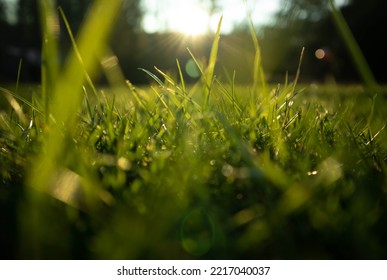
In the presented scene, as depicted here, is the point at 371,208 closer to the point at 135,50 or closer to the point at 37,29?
the point at 37,29

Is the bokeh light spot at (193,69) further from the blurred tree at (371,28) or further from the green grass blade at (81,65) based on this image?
the blurred tree at (371,28)

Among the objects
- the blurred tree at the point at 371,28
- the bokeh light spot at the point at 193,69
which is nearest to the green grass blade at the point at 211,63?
the bokeh light spot at the point at 193,69

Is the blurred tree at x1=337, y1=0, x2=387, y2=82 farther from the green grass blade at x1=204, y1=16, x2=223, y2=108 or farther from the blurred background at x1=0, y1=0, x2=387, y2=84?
the green grass blade at x1=204, y1=16, x2=223, y2=108

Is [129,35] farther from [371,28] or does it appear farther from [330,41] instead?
[371,28]

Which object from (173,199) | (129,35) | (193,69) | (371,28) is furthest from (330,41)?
(173,199)

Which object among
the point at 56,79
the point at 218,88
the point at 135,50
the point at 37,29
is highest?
the point at 135,50

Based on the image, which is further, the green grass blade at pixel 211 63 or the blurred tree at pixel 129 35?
the blurred tree at pixel 129 35

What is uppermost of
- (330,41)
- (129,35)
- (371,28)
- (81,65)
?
(129,35)

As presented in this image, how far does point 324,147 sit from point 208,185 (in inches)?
13.6

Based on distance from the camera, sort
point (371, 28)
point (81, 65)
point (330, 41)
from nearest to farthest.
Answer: point (81, 65), point (371, 28), point (330, 41)

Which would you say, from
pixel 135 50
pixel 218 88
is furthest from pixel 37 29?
pixel 218 88

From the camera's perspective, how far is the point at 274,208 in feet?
2.31

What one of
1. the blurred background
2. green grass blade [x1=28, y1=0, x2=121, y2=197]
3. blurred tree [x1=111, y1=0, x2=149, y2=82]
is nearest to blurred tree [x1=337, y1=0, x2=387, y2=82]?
the blurred background
